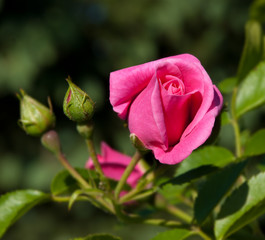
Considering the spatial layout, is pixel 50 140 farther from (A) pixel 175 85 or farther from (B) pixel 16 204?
(A) pixel 175 85

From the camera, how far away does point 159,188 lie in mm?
674

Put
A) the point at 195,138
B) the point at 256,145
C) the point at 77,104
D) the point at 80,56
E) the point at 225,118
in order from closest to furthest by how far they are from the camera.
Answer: the point at 195,138, the point at 77,104, the point at 256,145, the point at 225,118, the point at 80,56

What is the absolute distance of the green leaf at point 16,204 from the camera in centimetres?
70

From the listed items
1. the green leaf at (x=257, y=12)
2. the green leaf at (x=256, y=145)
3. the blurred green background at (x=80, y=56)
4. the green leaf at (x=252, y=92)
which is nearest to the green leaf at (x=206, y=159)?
the green leaf at (x=256, y=145)

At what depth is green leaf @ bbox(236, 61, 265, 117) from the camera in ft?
A: 2.76

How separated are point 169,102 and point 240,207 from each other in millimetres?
201

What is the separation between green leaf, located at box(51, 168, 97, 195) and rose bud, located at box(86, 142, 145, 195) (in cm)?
7

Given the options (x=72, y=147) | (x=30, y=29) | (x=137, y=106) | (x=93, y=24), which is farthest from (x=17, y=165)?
(x=137, y=106)

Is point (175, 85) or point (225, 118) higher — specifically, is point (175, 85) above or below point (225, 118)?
above

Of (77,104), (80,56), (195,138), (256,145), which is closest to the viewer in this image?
(195,138)

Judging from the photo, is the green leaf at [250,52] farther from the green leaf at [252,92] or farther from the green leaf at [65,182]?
the green leaf at [65,182]

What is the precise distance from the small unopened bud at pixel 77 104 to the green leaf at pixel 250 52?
0.36m

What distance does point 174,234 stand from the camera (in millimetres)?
651

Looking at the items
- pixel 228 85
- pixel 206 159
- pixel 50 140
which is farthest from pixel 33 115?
pixel 228 85
